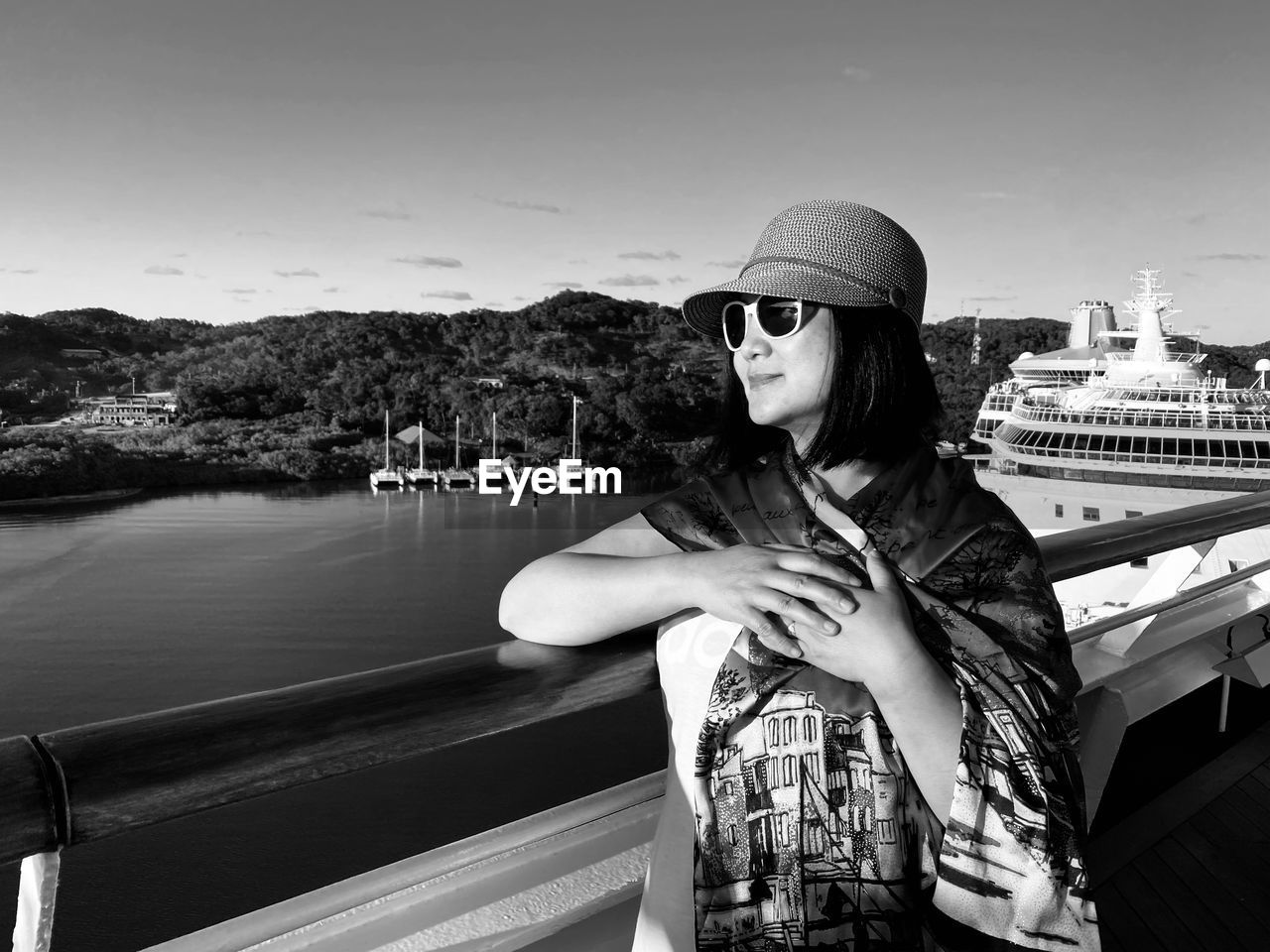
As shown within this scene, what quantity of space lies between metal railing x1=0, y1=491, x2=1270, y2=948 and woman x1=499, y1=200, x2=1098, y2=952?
42mm

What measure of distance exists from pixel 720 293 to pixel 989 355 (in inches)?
1738

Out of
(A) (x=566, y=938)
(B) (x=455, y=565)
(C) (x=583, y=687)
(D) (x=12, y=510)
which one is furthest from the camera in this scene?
(D) (x=12, y=510)

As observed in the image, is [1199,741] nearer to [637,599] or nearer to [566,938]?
[566,938]

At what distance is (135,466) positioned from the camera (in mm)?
36844

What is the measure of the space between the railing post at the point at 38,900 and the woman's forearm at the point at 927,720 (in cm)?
46

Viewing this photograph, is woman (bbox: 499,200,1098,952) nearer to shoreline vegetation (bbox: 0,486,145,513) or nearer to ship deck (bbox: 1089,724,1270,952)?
ship deck (bbox: 1089,724,1270,952)

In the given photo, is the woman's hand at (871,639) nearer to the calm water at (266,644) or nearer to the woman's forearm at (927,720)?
the woman's forearm at (927,720)

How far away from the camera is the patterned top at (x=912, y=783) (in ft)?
1.78

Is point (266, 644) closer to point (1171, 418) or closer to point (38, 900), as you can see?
point (1171, 418)

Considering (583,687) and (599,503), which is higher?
(583,687)

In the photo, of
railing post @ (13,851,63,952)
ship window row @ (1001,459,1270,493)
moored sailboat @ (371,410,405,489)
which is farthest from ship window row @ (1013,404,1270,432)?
moored sailboat @ (371,410,405,489)

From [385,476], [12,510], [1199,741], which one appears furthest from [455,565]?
[1199,741]

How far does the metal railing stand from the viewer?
18.1 inches

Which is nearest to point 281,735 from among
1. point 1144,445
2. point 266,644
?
point 1144,445
